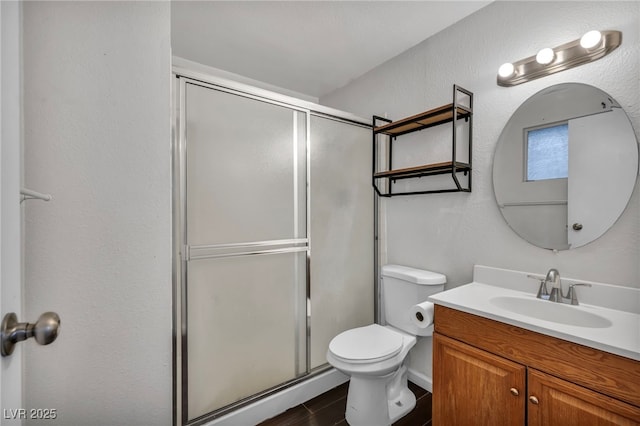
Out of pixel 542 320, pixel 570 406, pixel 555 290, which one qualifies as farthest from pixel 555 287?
pixel 570 406

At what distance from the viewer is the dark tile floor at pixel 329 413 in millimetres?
1705

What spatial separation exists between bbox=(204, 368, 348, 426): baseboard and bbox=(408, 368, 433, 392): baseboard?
1.56ft

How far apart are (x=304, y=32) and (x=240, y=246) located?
1513 mm

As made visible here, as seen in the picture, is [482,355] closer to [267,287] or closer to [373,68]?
[267,287]

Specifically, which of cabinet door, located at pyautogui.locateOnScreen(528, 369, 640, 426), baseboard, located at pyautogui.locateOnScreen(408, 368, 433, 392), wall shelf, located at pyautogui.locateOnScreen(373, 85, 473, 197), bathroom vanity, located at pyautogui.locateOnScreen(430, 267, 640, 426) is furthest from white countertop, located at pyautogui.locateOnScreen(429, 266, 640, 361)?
baseboard, located at pyautogui.locateOnScreen(408, 368, 433, 392)

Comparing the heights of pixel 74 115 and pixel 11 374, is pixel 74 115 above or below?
above

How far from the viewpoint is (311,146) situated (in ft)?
6.59

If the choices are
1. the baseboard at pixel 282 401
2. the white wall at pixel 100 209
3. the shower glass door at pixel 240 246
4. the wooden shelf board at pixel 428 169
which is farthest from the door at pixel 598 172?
the white wall at pixel 100 209

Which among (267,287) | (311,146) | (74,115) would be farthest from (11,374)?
(311,146)

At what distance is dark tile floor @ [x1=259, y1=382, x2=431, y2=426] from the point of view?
1.71 m

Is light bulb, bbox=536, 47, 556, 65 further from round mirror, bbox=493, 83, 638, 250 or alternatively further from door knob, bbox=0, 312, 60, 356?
door knob, bbox=0, 312, 60, 356

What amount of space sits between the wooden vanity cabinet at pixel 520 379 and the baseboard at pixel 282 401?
2.72 feet

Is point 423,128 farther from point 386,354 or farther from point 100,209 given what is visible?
point 100,209

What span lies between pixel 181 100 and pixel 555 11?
6.44ft
